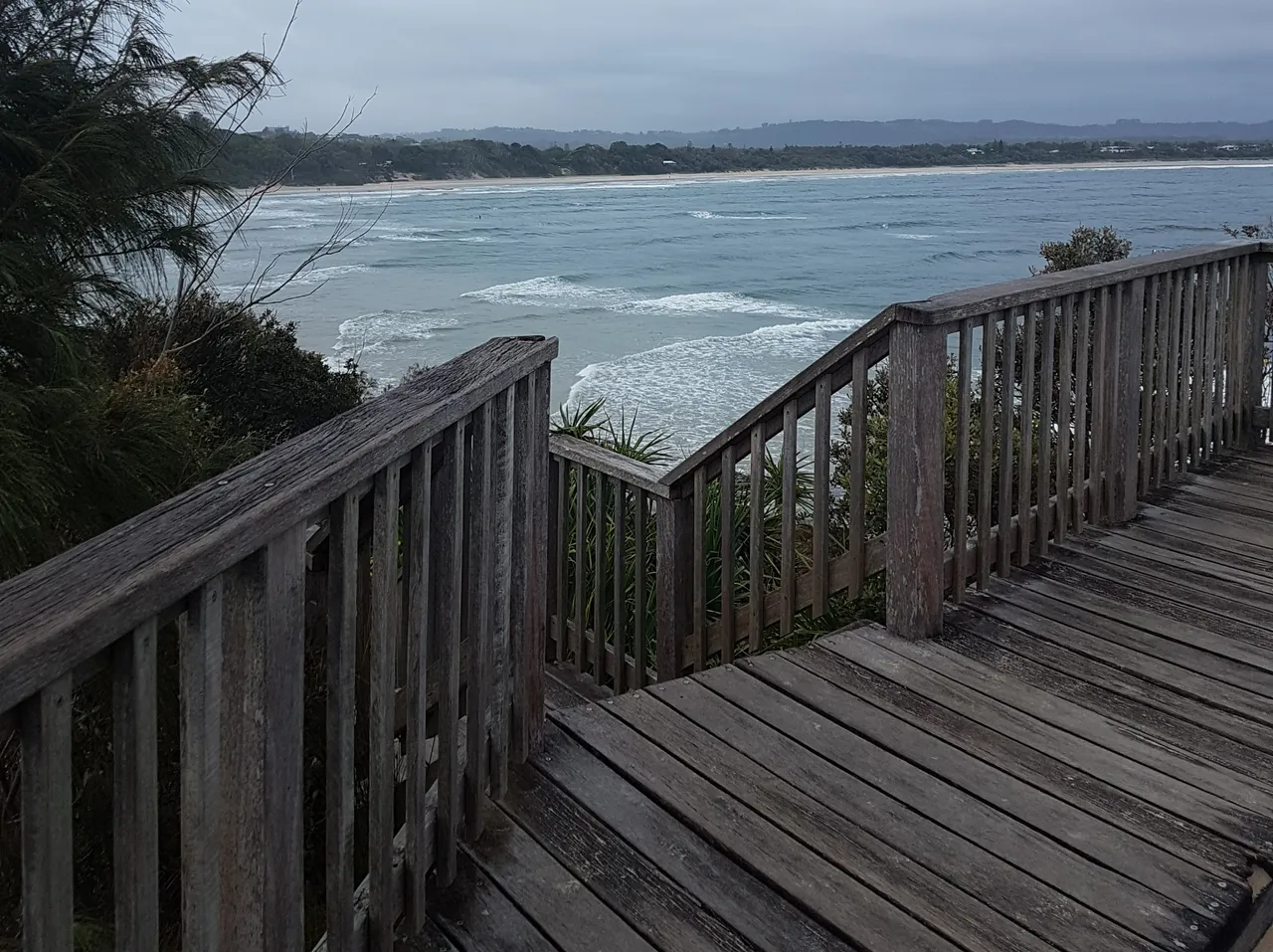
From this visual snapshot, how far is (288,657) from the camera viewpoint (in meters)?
1.45

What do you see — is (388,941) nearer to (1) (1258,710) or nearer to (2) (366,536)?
(2) (366,536)

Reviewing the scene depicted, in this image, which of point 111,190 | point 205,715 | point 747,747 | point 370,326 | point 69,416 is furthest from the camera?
point 370,326

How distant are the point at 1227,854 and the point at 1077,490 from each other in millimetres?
2014

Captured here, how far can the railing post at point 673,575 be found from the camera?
389 cm

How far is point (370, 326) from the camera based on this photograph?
2772 cm

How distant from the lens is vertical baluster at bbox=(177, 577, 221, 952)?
4.05 feet

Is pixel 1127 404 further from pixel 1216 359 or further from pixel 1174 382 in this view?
pixel 1216 359

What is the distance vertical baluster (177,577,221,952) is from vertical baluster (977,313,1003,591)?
259 cm

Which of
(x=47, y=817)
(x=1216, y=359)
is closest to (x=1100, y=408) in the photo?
(x=1216, y=359)

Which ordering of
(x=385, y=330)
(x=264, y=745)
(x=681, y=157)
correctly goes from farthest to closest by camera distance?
(x=681, y=157)
(x=385, y=330)
(x=264, y=745)

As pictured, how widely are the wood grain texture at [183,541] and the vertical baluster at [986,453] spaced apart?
195 cm

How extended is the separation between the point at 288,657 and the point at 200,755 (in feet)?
0.72

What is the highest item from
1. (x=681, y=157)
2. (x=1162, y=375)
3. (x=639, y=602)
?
(x=681, y=157)

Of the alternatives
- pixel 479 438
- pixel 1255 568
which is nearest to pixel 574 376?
pixel 1255 568
